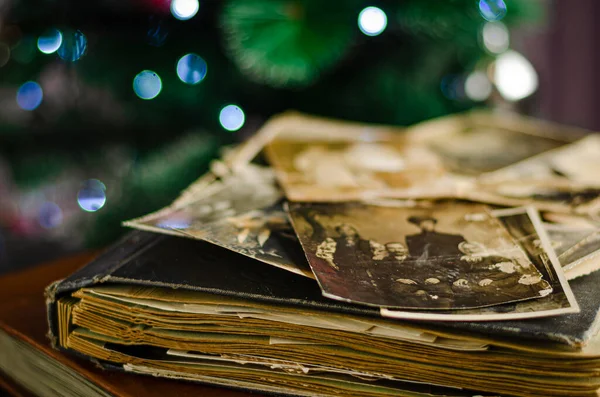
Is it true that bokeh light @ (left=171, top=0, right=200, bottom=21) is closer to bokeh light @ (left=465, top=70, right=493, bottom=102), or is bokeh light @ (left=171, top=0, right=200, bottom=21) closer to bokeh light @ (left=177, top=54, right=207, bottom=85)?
bokeh light @ (left=177, top=54, right=207, bottom=85)

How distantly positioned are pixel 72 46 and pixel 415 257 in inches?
26.2

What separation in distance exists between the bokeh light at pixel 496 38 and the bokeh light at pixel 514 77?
40 millimetres

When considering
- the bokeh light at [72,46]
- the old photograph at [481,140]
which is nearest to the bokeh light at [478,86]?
the old photograph at [481,140]

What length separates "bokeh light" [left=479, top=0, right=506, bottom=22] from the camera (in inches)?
30.5

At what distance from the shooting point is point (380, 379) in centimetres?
36

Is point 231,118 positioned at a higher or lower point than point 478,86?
lower

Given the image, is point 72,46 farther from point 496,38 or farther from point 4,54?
point 496,38

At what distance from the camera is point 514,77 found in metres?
0.97

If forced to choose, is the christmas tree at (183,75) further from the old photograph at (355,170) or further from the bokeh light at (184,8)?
the old photograph at (355,170)

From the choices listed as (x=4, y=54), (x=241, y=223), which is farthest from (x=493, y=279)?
(x=4, y=54)

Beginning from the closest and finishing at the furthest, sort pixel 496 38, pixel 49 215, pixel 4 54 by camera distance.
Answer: pixel 4 54 < pixel 496 38 < pixel 49 215

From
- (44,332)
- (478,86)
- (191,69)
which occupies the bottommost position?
(44,332)

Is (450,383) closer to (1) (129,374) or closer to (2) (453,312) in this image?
(2) (453,312)

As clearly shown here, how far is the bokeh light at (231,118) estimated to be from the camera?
2.97ft
